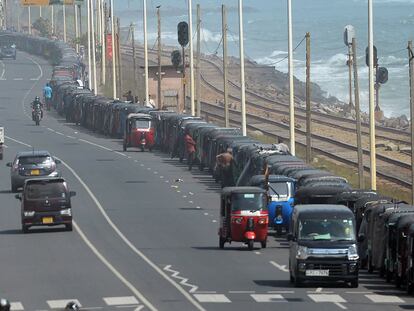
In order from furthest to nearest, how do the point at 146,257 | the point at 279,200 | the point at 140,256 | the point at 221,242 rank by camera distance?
the point at 279,200, the point at 221,242, the point at 140,256, the point at 146,257

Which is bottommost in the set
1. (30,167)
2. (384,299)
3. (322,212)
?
(384,299)


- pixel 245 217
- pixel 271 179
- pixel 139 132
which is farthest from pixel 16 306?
pixel 139 132

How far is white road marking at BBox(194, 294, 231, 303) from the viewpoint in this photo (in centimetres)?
3804

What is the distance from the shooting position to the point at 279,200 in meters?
55.0

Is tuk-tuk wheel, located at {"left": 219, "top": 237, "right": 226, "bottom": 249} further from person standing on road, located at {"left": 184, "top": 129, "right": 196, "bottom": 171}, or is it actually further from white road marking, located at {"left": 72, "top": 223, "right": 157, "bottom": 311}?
person standing on road, located at {"left": 184, "top": 129, "right": 196, "bottom": 171}

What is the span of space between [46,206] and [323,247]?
55.6ft

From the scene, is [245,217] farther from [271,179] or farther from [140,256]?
[271,179]

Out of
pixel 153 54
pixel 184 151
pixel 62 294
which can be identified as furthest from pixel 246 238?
pixel 153 54

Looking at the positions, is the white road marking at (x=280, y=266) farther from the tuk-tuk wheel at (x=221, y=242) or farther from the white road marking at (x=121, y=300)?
the white road marking at (x=121, y=300)

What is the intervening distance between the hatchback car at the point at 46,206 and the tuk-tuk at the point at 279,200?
21.2ft

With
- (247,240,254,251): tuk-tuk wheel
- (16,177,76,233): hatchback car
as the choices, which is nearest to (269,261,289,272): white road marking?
(247,240,254,251): tuk-tuk wheel

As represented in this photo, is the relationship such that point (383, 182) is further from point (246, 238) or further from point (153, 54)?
point (153, 54)

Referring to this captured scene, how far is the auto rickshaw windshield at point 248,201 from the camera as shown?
163 ft

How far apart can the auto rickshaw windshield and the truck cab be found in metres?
7.34
